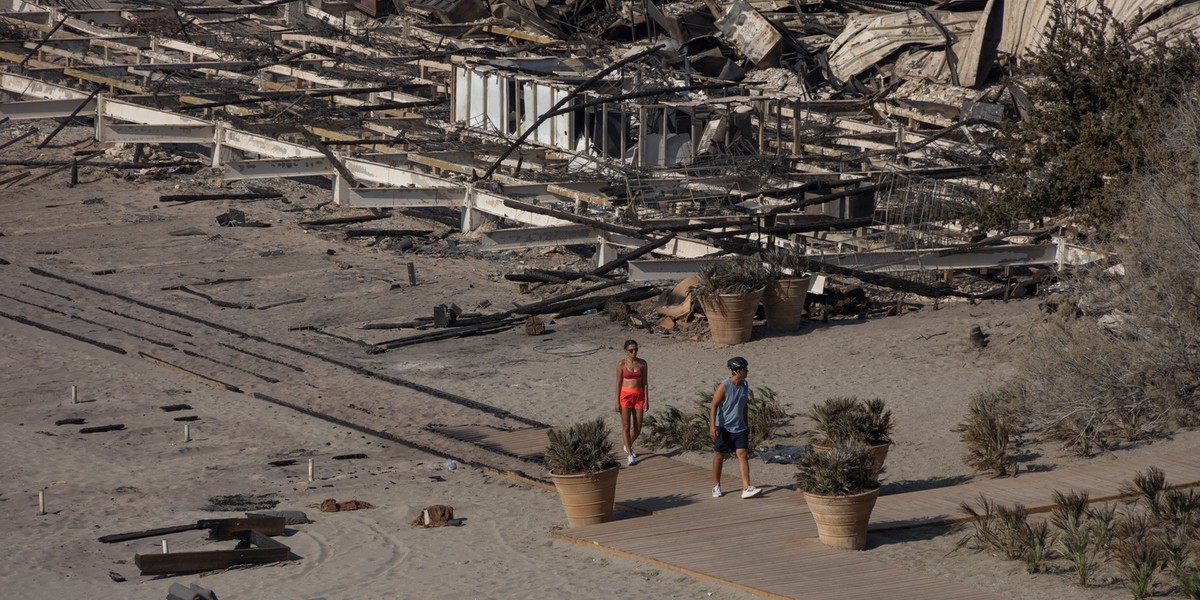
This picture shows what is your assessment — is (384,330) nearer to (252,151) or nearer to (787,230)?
(787,230)

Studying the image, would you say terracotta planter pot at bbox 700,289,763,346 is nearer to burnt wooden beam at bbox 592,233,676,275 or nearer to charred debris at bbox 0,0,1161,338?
charred debris at bbox 0,0,1161,338

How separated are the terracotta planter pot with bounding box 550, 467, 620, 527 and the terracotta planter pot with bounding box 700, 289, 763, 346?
6120mm

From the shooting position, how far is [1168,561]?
9359 millimetres

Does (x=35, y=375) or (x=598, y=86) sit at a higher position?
(x=598, y=86)

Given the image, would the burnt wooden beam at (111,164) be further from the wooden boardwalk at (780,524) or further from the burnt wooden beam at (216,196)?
the wooden boardwalk at (780,524)

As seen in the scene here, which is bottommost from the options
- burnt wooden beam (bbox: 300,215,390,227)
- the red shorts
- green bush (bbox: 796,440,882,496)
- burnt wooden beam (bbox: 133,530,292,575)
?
burnt wooden beam (bbox: 133,530,292,575)

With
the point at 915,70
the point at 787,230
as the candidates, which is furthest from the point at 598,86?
the point at 915,70

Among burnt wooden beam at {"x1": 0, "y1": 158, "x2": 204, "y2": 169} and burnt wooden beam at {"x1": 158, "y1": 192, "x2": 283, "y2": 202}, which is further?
burnt wooden beam at {"x1": 0, "y1": 158, "x2": 204, "y2": 169}

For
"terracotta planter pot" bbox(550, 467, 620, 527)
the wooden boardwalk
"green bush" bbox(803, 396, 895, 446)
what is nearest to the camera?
the wooden boardwalk

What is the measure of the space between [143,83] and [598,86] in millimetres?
11843

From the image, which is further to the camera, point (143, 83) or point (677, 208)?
point (143, 83)

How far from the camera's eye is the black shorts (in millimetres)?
11930

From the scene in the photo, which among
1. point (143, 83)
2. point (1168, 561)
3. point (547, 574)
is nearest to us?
point (1168, 561)

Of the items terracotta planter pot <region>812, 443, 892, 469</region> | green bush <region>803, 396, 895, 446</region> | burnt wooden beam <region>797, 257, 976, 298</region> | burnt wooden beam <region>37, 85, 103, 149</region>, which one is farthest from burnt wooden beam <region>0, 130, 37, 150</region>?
terracotta planter pot <region>812, 443, 892, 469</region>
